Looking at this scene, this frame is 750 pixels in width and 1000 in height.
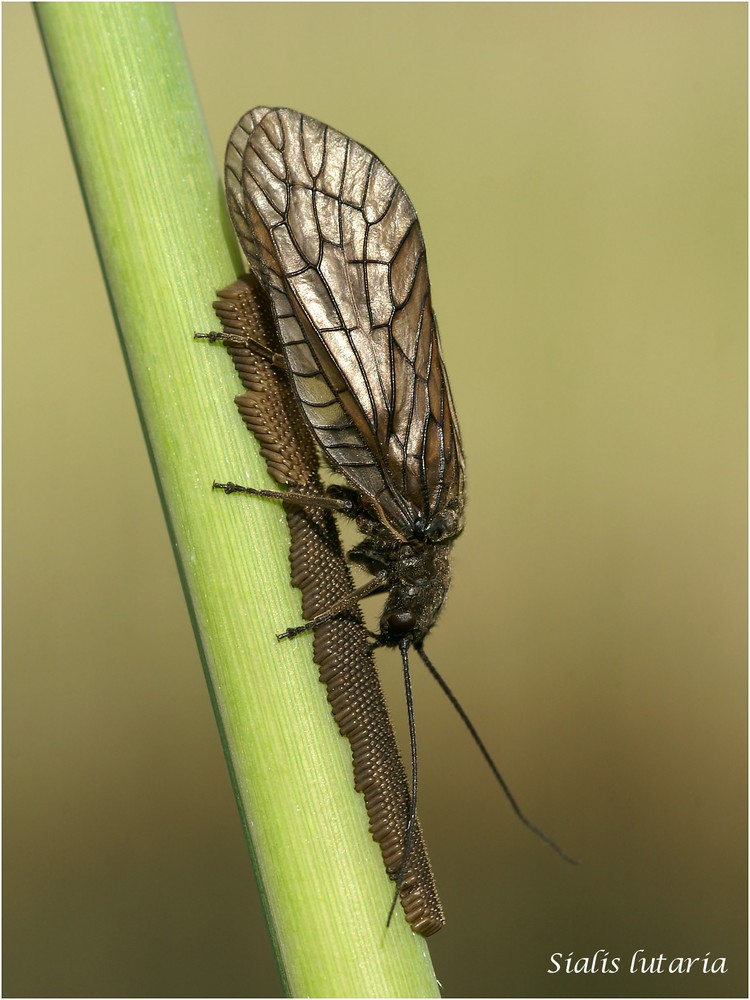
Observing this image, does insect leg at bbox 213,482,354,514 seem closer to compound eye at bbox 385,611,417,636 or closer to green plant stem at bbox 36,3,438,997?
green plant stem at bbox 36,3,438,997

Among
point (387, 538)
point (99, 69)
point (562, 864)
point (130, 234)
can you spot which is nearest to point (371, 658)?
point (387, 538)

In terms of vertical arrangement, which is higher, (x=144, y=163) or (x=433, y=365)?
(x=144, y=163)

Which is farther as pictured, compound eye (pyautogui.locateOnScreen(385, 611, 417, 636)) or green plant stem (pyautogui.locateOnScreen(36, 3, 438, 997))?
compound eye (pyautogui.locateOnScreen(385, 611, 417, 636))

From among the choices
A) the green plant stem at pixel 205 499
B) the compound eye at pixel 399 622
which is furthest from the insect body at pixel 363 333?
the green plant stem at pixel 205 499

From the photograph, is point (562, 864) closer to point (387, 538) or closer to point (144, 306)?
point (387, 538)

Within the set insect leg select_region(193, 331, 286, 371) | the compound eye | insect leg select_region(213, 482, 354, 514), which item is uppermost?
insect leg select_region(193, 331, 286, 371)

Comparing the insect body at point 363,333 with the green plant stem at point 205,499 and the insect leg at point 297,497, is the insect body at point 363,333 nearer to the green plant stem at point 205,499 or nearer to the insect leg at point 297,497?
the insect leg at point 297,497

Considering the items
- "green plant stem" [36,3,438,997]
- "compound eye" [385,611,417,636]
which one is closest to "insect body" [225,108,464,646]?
"compound eye" [385,611,417,636]

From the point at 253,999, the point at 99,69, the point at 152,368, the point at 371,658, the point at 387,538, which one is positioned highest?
the point at 99,69

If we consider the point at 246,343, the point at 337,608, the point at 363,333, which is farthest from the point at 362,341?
the point at 337,608
